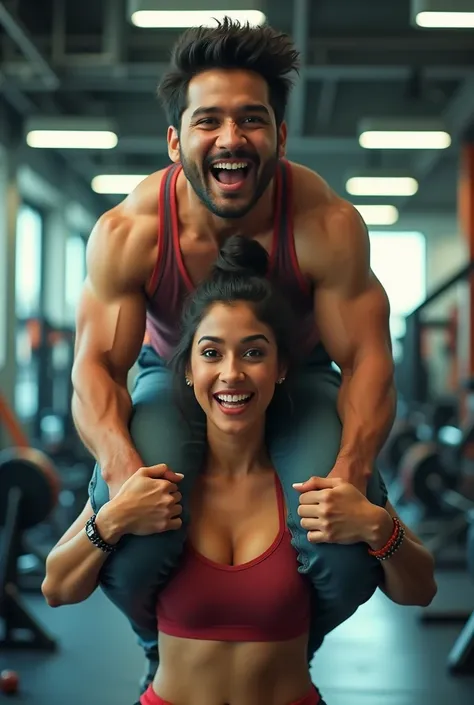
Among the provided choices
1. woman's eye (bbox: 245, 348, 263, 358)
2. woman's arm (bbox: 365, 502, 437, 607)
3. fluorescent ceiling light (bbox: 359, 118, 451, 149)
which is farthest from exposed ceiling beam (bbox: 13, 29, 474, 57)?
woman's arm (bbox: 365, 502, 437, 607)

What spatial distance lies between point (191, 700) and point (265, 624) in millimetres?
200

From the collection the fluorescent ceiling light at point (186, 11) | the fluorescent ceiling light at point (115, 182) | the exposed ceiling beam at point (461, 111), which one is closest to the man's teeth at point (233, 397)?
the fluorescent ceiling light at point (186, 11)

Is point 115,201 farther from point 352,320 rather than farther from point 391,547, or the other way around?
point 391,547

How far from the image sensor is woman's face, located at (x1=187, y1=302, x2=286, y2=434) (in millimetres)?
1717

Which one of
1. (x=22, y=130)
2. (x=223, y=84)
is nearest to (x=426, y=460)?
(x=223, y=84)

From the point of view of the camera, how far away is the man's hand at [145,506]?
166cm

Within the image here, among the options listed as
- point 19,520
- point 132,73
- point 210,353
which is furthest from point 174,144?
point 132,73

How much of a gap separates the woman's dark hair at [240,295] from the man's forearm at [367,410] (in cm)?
14

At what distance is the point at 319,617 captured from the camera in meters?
1.89

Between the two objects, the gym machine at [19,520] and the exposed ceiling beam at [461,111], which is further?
the exposed ceiling beam at [461,111]

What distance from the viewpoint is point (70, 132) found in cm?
636

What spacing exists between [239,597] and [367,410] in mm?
430

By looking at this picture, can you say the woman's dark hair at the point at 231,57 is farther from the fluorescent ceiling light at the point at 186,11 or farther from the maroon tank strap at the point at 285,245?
the fluorescent ceiling light at the point at 186,11

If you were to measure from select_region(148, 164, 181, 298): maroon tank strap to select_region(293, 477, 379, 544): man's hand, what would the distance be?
0.52m
